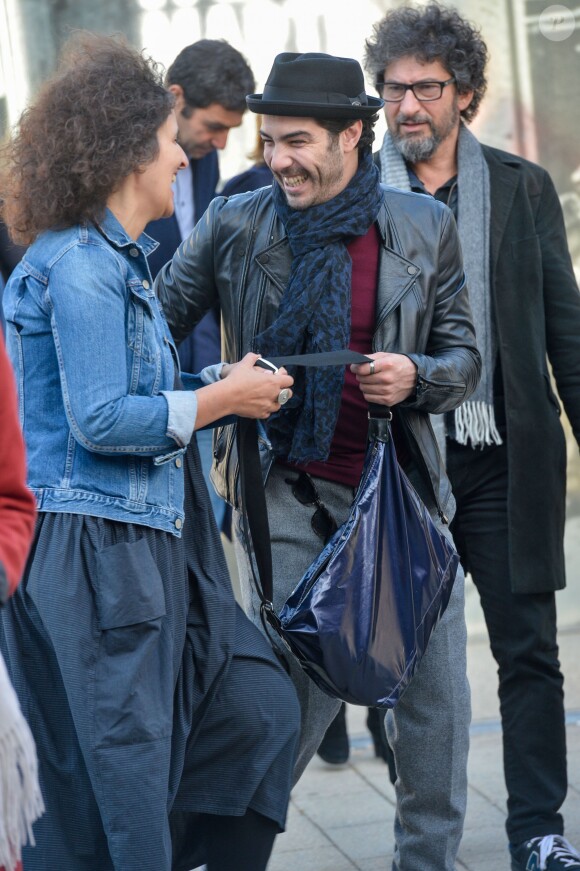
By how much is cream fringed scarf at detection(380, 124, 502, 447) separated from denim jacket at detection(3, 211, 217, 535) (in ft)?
4.08

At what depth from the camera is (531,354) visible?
384 cm

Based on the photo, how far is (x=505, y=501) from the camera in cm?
389

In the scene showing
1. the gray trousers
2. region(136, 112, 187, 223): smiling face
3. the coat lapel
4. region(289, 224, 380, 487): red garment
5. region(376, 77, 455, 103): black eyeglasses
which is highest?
region(376, 77, 455, 103): black eyeglasses

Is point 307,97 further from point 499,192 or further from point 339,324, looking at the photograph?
point 499,192

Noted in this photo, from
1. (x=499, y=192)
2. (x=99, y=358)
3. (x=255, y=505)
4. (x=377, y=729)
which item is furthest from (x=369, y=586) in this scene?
(x=377, y=729)

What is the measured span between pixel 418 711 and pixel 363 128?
1.36m

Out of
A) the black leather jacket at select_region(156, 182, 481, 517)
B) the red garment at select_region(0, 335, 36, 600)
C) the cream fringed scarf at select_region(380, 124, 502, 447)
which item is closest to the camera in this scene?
the red garment at select_region(0, 335, 36, 600)

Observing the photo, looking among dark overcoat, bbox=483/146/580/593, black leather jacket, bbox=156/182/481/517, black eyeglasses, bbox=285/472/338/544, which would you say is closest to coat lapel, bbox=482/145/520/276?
dark overcoat, bbox=483/146/580/593

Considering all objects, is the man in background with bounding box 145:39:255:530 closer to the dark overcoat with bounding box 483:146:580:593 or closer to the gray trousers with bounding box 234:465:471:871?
the dark overcoat with bounding box 483:146:580:593

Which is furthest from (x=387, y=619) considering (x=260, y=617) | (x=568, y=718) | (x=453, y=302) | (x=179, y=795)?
(x=568, y=718)

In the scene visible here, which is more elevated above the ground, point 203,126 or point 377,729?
point 203,126

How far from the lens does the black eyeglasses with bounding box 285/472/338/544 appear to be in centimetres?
326

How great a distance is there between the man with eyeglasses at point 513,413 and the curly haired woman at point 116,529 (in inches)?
44.1

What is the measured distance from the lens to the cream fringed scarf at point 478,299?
3830 millimetres
